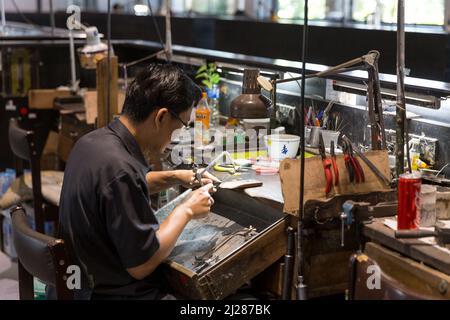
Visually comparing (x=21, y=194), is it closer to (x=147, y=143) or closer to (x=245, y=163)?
(x=245, y=163)

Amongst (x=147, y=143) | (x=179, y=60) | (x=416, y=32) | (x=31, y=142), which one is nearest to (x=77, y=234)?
(x=147, y=143)

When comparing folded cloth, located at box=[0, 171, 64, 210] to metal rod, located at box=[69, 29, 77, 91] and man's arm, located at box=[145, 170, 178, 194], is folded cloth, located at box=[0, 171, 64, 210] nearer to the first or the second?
metal rod, located at box=[69, 29, 77, 91]

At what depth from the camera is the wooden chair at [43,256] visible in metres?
2.07

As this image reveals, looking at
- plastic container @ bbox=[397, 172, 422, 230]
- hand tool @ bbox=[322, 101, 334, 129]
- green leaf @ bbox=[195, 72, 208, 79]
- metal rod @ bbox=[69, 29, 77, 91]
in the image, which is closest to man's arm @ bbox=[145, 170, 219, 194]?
hand tool @ bbox=[322, 101, 334, 129]

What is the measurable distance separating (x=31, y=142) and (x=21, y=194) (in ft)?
1.78

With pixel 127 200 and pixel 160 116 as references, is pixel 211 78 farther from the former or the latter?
pixel 127 200

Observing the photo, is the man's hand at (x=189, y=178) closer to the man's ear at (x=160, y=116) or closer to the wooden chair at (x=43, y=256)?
the man's ear at (x=160, y=116)

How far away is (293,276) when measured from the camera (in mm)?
2299

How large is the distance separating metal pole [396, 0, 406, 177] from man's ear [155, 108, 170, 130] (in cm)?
75

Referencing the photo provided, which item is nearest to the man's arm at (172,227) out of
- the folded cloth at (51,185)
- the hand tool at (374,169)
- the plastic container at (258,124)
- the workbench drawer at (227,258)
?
the workbench drawer at (227,258)

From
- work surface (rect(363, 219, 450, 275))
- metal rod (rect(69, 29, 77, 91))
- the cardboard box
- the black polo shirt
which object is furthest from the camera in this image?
the cardboard box

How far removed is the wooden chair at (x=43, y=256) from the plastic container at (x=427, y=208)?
1.06 meters

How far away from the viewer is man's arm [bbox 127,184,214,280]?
2.06 meters

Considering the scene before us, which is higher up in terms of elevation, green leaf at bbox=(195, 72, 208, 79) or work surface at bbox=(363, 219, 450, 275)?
green leaf at bbox=(195, 72, 208, 79)
